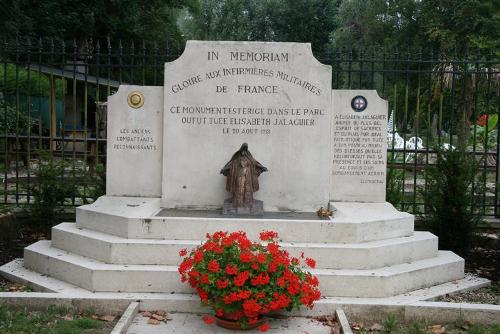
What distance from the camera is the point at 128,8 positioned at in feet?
83.5

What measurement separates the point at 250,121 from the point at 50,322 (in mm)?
3434

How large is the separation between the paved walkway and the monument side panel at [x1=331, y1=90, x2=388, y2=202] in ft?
8.28

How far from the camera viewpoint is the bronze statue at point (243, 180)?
6.96 meters

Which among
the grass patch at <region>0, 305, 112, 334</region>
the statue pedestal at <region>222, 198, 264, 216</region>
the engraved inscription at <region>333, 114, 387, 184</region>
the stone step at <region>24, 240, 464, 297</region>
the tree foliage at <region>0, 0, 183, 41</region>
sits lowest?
the grass patch at <region>0, 305, 112, 334</region>

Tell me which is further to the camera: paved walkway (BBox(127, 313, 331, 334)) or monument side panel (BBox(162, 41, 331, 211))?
monument side panel (BBox(162, 41, 331, 211))

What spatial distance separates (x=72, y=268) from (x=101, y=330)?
3.78 ft

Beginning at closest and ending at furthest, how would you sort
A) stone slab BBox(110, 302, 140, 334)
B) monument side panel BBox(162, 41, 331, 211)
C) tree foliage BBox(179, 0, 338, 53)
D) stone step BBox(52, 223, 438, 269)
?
stone slab BBox(110, 302, 140, 334) < stone step BBox(52, 223, 438, 269) < monument side panel BBox(162, 41, 331, 211) < tree foliage BBox(179, 0, 338, 53)

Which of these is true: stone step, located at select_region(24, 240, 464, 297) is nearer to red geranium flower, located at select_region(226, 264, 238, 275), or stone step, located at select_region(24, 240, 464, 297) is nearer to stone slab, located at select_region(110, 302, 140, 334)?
stone slab, located at select_region(110, 302, 140, 334)

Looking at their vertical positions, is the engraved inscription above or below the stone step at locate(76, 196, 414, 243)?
above

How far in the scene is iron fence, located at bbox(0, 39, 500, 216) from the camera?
877 cm

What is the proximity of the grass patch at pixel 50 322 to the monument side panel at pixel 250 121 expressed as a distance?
89.5 inches

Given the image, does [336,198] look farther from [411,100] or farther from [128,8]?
[411,100]

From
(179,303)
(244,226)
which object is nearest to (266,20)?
(244,226)

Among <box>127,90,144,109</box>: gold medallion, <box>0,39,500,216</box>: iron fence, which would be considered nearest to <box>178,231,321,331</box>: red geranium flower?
<box>127,90,144,109</box>: gold medallion
